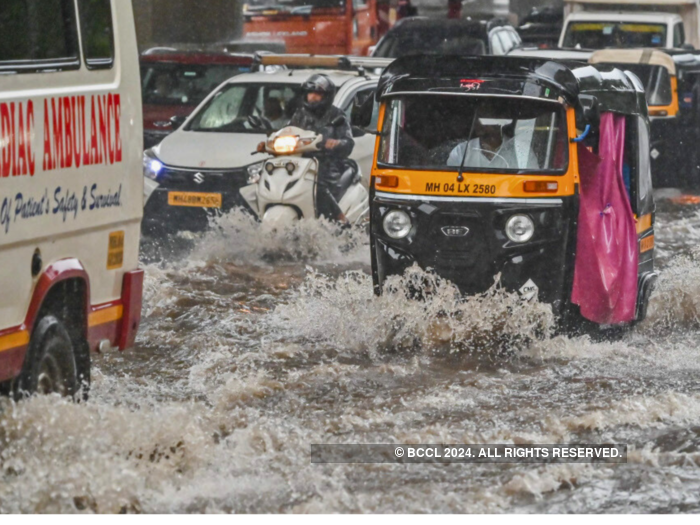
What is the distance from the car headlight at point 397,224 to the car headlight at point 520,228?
634mm

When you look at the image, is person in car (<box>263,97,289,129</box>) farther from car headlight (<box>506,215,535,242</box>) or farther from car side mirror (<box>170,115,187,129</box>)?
car headlight (<box>506,215,535,242</box>)

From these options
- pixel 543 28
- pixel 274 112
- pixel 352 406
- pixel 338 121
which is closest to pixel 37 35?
pixel 352 406

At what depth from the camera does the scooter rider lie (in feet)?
40.8

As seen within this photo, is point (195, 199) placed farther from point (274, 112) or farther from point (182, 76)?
point (182, 76)

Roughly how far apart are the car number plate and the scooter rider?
0.97m

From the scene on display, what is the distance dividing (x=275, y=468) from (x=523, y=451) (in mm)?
1224

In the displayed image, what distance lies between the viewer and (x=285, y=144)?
12.3m

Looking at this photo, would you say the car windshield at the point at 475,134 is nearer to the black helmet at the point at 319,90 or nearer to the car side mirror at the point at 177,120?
the black helmet at the point at 319,90

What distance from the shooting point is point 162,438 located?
19.6 ft

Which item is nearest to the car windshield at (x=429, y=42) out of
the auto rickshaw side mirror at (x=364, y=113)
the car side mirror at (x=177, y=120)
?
the car side mirror at (x=177, y=120)

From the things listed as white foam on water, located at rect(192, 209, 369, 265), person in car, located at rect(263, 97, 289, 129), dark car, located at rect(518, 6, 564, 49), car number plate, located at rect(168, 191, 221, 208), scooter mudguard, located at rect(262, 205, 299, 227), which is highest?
person in car, located at rect(263, 97, 289, 129)

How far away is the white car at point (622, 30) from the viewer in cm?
2061

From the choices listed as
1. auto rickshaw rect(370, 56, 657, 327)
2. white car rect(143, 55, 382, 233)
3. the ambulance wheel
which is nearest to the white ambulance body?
the ambulance wheel

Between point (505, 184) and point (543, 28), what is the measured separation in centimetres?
1824
